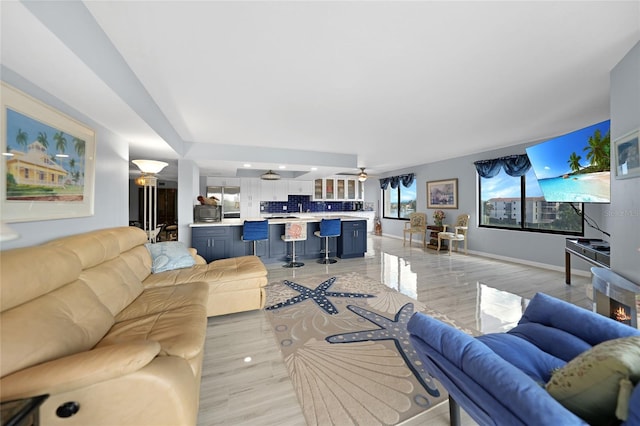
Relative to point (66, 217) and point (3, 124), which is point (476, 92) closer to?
point (3, 124)

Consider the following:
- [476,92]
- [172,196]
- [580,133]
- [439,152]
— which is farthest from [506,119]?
[172,196]

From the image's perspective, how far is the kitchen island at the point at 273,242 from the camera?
4.51m

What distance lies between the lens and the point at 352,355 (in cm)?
201

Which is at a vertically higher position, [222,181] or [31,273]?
[222,181]

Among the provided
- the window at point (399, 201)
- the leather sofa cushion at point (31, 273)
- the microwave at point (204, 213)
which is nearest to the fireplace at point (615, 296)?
the leather sofa cushion at point (31, 273)

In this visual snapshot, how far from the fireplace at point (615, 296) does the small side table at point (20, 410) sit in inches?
127

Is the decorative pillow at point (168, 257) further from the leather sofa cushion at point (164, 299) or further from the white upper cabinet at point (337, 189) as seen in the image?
the white upper cabinet at point (337, 189)

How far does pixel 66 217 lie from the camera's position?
1.89 metres

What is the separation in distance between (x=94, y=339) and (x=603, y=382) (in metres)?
2.35

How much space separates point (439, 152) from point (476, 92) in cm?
321

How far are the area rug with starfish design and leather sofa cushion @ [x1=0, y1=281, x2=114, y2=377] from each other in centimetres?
133

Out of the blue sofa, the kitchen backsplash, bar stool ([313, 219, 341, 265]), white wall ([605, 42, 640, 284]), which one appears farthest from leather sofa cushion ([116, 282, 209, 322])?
the kitchen backsplash

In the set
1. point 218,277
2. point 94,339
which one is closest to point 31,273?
point 94,339

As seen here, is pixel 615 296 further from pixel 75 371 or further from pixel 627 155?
pixel 75 371
